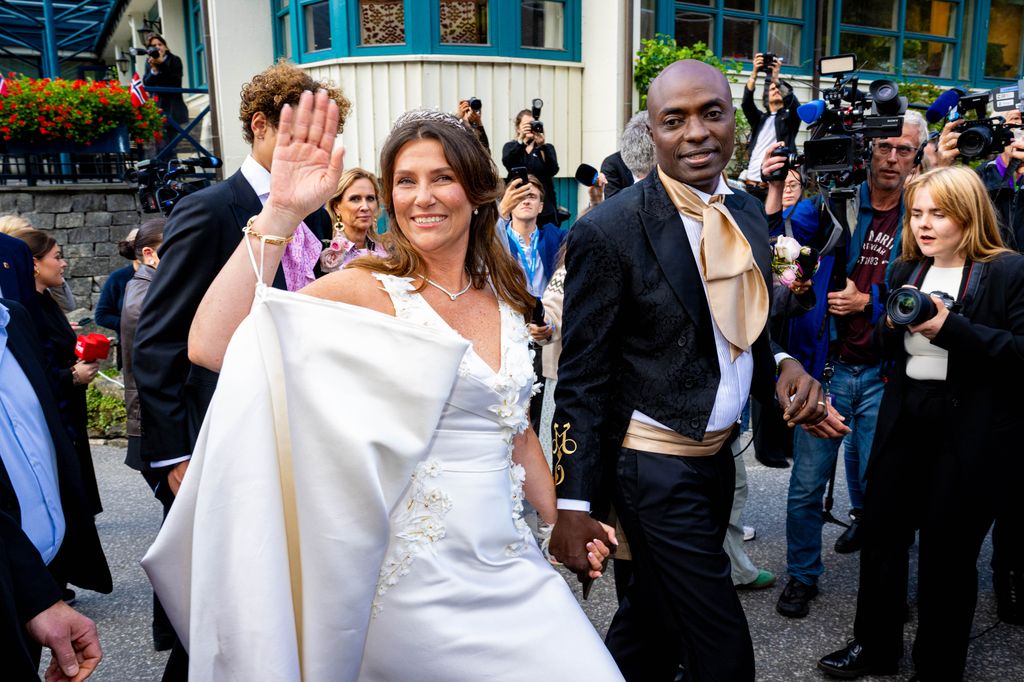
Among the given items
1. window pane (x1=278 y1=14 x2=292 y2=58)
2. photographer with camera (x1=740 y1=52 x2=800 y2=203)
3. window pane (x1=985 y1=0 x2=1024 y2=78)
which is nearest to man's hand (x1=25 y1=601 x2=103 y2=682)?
photographer with camera (x1=740 y1=52 x2=800 y2=203)

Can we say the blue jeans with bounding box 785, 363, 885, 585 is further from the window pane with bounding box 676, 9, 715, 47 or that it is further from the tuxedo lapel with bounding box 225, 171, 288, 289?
the window pane with bounding box 676, 9, 715, 47

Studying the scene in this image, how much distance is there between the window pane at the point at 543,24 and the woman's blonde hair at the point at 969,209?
393 inches

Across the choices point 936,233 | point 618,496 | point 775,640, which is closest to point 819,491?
point 775,640

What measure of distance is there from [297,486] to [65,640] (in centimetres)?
63

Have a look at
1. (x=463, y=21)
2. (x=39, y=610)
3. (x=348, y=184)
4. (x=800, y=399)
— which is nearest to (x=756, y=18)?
(x=463, y=21)

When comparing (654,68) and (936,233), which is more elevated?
(654,68)

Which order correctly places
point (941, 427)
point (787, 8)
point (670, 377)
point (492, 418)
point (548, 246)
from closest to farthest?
1. point (492, 418)
2. point (670, 377)
3. point (941, 427)
4. point (548, 246)
5. point (787, 8)

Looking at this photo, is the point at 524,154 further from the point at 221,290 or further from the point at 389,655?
the point at 389,655

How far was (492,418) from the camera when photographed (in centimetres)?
217

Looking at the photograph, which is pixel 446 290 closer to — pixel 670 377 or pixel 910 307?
pixel 670 377

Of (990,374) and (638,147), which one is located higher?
(638,147)

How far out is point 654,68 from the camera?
12148mm

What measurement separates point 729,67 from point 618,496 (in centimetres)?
1238

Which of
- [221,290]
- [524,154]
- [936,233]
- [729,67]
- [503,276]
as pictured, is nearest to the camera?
[221,290]
